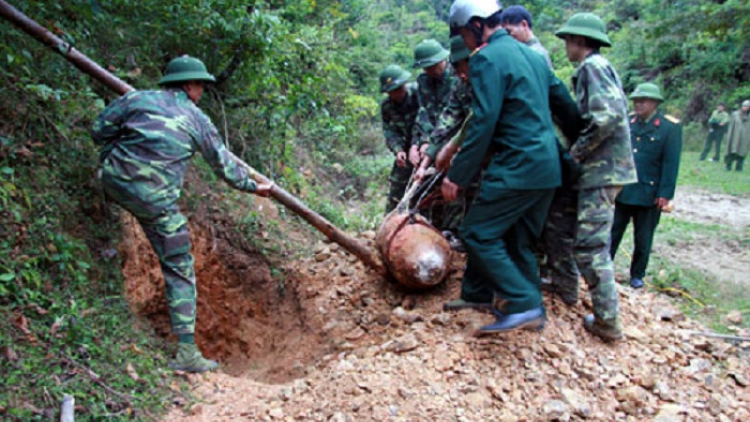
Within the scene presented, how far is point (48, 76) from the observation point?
13.2 feet

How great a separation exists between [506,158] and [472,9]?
2.87 feet

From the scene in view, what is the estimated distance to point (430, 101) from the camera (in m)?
4.90

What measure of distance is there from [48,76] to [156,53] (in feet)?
3.99

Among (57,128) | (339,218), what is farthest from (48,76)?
(339,218)

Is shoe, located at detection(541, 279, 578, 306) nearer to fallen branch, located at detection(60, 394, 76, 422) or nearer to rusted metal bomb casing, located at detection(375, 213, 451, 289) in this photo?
rusted metal bomb casing, located at detection(375, 213, 451, 289)

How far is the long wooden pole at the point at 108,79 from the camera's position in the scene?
356 centimetres

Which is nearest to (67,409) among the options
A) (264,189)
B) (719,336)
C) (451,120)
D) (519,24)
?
(264,189)

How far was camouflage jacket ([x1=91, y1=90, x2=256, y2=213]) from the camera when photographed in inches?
127

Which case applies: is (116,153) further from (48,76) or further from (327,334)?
(327,334)

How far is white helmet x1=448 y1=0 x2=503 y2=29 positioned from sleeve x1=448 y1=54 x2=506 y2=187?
29 cm

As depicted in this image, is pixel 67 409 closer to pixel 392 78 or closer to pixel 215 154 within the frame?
pixel 215 154

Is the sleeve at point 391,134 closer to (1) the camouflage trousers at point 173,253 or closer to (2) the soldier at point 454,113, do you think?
(2) the soldier at point 454,113

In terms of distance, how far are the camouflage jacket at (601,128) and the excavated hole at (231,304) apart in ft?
8.12

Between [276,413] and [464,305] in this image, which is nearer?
[276,413]
